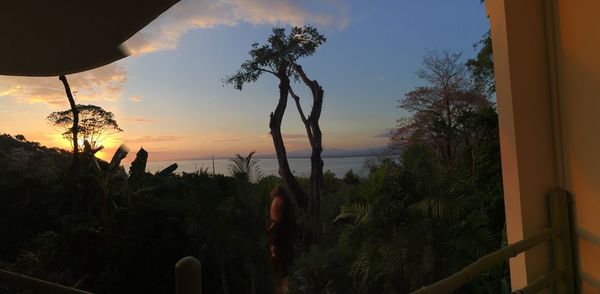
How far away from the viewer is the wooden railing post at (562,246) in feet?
4.19

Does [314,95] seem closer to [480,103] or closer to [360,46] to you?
[360,46]

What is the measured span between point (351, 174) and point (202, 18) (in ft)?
10.3

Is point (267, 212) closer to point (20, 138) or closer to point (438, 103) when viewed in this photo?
point (438, 103)

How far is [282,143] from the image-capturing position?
5922 mm

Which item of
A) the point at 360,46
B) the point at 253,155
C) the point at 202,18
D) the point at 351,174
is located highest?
the point at 202,18

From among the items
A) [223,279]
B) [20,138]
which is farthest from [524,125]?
[20,138]

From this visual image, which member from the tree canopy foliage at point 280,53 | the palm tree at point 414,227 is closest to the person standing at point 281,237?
the palm tree at point 414,227

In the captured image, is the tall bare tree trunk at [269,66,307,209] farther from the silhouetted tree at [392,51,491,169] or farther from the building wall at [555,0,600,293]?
the building wall at [555,0,600,293]

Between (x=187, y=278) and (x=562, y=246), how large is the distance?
1.31 meters

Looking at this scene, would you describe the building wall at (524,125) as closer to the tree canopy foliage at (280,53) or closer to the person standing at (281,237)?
the person standing at (281,237)

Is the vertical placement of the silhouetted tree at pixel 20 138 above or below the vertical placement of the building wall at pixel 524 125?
above

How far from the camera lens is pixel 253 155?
16.9 feet

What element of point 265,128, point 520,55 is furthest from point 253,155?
point 520,55

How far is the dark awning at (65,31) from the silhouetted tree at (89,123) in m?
5.74
